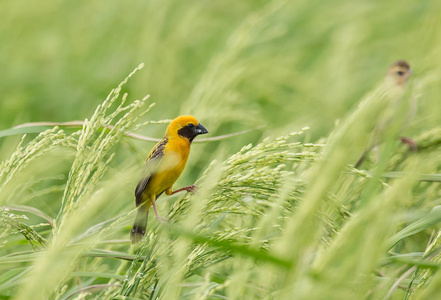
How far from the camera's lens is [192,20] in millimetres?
4344

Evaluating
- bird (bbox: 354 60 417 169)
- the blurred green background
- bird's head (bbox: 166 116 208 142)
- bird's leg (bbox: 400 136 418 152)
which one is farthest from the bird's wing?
bird's leg (bbox: 400 136 418 152)

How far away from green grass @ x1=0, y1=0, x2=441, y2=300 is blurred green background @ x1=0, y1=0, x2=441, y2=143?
0.05 ft

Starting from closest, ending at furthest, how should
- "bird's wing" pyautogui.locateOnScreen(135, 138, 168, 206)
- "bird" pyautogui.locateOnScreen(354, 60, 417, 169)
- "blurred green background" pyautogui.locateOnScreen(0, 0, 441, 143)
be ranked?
"bird" pyautogui.locateOnScreen(354, 60, 417, 169) < "bird's wing" pyautogui.locateOnScreen(135, 138, 168, 206) < "blurred green background" pyautogui.locateOnScreen(0, 0, 441, 143)

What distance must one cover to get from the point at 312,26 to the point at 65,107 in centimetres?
224

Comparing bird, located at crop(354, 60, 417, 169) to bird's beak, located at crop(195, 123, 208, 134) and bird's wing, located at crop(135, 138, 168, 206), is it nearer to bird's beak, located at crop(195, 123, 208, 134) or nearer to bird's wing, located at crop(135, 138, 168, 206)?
bird's beak, located at crop(195, 123, 208, 134)

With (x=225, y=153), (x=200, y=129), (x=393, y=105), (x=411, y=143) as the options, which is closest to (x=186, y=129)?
(x=200, y=129)

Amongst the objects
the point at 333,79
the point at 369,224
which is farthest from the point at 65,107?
the point at 369,224

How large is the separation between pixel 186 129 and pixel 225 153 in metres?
0.28

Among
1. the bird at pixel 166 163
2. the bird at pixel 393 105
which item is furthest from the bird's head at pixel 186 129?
the bird at pixel 393 105

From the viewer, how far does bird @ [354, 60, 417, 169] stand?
4.26ft

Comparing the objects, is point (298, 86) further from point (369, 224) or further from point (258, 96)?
point (369, 224)

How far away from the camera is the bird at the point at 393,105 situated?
1.30m

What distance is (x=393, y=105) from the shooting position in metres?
1.31

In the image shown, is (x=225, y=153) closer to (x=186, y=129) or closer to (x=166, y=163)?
(x=186, y=129)
